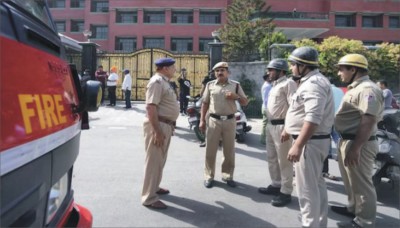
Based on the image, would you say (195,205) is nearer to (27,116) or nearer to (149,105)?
(149,105)

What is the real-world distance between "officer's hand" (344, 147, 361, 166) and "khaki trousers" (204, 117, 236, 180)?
6.20 ft

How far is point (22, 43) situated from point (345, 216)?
3.90m

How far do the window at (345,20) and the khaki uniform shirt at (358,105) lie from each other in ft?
131

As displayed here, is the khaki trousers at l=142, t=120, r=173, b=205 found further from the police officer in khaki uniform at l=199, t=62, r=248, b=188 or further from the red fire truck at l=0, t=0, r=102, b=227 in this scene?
the red fire truck at l=0, t=0, r=102, b=227

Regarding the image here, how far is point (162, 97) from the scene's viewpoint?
430 cm

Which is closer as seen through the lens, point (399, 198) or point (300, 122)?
point (300, 122)

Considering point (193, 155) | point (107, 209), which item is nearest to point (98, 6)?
point (193, 155)

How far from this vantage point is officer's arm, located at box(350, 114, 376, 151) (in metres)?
3.53

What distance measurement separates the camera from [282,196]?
451 cm

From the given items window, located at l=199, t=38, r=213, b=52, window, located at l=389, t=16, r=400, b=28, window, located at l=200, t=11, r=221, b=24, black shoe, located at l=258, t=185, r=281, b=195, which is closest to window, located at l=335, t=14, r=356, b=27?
window, located at l=389, t=16, r=400, b=28

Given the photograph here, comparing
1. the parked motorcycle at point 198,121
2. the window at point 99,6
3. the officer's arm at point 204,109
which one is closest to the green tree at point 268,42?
the parked motorcycle at point 198,121

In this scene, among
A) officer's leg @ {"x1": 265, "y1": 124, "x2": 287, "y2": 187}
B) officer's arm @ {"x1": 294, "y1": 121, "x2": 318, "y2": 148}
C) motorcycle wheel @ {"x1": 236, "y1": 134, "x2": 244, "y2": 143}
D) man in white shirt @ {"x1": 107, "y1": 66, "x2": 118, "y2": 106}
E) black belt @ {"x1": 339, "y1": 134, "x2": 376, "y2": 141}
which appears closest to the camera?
officer's arm @ {"x1": 294, "y1": 121, "x2": 318, "y2": 148}

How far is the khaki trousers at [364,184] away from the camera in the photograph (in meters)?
3.65

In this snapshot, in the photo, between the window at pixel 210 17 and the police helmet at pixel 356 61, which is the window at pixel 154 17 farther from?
the police helmet at pixel 356 61
